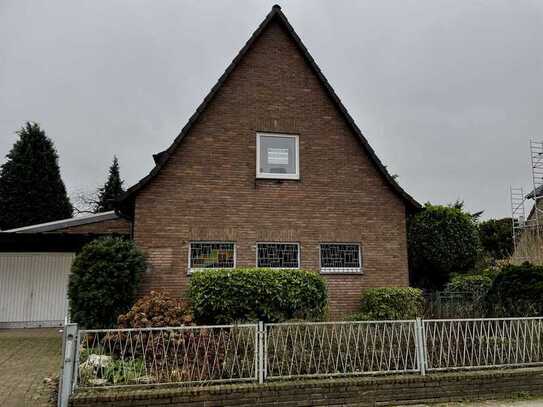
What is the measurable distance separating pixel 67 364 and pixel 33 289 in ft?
36.9

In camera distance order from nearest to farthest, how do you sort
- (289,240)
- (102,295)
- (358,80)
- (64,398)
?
(64,398) < (102,295) < (289,240) < (358,80)

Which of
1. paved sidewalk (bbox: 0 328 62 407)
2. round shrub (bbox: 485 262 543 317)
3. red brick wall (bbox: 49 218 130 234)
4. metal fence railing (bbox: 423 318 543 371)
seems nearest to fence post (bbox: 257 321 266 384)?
metal fence railing (bbox: 423 318 543 371)

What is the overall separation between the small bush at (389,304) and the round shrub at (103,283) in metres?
5.50

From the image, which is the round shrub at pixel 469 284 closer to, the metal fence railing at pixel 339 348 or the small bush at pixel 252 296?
the small bush at pixel 252 296

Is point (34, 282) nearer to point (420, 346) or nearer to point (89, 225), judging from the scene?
point (89, 225)

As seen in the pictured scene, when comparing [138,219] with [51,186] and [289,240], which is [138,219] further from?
[51,186]

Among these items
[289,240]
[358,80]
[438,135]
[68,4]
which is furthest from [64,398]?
[438,135]

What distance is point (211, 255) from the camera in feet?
38.3

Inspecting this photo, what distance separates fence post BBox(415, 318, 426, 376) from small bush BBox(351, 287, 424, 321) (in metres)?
4.35

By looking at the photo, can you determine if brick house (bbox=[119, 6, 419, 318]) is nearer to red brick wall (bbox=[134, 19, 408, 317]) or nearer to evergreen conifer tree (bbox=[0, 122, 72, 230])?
red brick wall (bbox=[134, 19, 408, 317])

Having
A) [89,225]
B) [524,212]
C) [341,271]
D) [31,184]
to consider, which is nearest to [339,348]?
[341,271]

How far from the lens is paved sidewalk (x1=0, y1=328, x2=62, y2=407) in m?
6.83

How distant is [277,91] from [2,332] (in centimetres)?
1100

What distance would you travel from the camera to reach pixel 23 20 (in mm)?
11430
